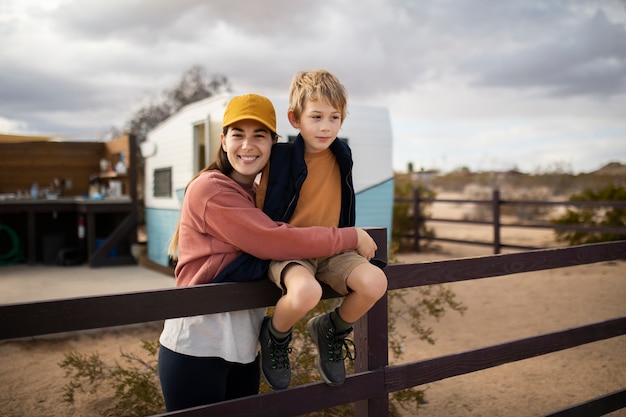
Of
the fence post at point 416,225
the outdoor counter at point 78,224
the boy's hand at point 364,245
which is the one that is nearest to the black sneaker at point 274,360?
the boy's hand at point 364,245

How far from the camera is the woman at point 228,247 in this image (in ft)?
5.46

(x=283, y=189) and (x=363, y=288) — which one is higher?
(x=283, y=189)

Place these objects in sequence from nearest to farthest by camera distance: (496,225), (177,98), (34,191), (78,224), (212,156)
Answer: (212,156)
(34,191)
(78,224)
(496,225)
(177,98)

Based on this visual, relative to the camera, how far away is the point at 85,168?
1052cm

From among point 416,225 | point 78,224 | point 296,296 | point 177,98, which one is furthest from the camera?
point 177,98

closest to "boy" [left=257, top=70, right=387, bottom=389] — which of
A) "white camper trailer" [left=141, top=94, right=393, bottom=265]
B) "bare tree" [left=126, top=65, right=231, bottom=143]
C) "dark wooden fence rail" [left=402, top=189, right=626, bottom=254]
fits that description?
"white camper trailer" [left=141, top=94, right=393, bottom=265]

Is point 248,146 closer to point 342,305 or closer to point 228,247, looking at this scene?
point 228,247

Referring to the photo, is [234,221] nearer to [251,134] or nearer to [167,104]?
[251,134]

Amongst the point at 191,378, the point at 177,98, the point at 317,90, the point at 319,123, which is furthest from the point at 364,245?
the point at 177,98

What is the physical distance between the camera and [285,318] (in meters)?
1.63

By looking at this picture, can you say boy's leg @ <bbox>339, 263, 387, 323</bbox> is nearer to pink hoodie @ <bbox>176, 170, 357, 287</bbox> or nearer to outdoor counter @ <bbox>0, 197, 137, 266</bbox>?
pink hoodie @ <bbox>176, 170, 357, 287</bbox>

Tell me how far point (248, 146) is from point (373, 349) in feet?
3.00

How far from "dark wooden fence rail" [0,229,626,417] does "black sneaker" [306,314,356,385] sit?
80 mm

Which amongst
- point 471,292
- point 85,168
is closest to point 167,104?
point 85,168
